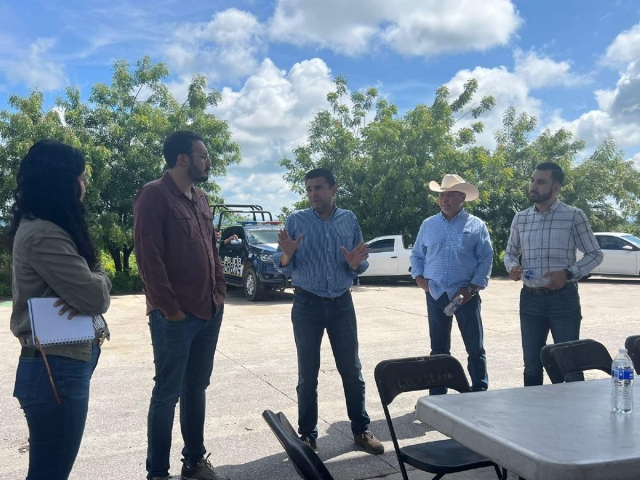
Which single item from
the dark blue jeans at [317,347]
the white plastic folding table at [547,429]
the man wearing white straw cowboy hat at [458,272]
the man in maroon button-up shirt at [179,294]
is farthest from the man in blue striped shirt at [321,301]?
the white plastic folding table at [547,429]

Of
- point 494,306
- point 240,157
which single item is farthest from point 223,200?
point 494,306

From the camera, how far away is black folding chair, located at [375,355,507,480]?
2.84m

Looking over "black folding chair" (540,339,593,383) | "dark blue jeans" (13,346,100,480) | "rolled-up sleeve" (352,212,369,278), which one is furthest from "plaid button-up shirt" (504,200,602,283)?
"dark blue jeans" (13,346,100,480)

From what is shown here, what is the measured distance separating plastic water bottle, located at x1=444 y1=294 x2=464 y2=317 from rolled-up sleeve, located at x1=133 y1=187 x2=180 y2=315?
2.34 m

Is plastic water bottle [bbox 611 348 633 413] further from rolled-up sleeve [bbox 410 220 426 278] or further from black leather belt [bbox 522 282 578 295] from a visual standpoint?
rolled-up sleeve [bbox 410 220 426 278]

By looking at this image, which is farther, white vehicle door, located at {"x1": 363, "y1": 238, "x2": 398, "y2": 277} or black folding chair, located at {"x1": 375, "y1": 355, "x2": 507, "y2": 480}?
white vehicle door, located at {"x1": 363, "y1": 238, "x2": 398, "y2": 277}

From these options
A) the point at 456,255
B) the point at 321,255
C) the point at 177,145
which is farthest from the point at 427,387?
the point at 177,145

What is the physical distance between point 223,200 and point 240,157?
55.0 inches

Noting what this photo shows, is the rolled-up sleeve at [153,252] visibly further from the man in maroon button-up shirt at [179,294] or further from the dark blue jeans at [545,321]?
the dark blue jeans at [545,321]

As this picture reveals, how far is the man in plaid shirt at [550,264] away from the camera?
14.1 ft

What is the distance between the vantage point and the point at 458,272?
4672 millimetres

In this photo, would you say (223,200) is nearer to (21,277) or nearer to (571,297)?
(571,297)

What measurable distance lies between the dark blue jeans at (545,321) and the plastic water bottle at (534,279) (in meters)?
0.09

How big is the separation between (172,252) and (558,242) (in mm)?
2938
